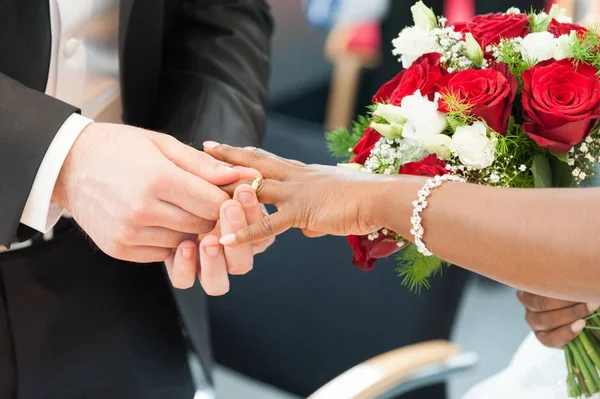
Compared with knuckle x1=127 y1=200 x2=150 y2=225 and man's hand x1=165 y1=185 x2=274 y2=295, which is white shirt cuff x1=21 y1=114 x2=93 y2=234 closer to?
knuckle x1=127 y1=200 x2=150 y2=225

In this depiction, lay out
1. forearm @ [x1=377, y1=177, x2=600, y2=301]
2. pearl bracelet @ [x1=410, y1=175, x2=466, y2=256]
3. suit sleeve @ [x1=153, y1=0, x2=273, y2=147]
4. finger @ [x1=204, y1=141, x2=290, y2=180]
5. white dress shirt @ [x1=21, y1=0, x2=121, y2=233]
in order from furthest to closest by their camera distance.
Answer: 1. suit sleeve @ [x1=153, y1=0, x2=273, y2=147]
2. white dress shirt @ [x1=21, y1=0, x2=121, y2=233]
3. finger @ [x1=204, y1=141, x2=290, y2=180]
4. pearl bracelet @ [x1=410, y1=175, x2=466, y2=256]
5. forearm @ [x1=377, y1=177, x2=600, y2=301]

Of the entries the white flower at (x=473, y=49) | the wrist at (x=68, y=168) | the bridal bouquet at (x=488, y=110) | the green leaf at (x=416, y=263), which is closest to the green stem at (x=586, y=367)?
the bridal bouquet at (x=488, y=110)

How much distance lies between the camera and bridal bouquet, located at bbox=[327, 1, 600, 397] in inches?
40.3

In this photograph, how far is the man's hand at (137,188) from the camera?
113cm

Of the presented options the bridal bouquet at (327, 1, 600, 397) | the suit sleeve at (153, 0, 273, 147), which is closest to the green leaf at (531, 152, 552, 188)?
the bridal bouquet at (327, 1, 600, 397)

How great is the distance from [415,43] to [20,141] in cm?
59

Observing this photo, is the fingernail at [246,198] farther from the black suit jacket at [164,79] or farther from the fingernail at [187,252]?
the black suit jacket at [164,79]

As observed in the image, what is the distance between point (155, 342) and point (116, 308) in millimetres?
112

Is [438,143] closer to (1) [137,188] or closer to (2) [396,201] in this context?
(2) [396,201]

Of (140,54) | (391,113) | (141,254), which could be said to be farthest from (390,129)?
(140,54)

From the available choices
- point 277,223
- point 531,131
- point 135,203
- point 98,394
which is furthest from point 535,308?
point 98,394

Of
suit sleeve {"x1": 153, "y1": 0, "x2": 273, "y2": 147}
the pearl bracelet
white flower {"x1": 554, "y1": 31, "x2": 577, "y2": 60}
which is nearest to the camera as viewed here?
the pearl bracelet

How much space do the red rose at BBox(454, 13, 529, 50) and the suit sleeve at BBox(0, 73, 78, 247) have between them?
0.61 metres

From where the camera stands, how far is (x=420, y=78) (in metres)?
1.12
